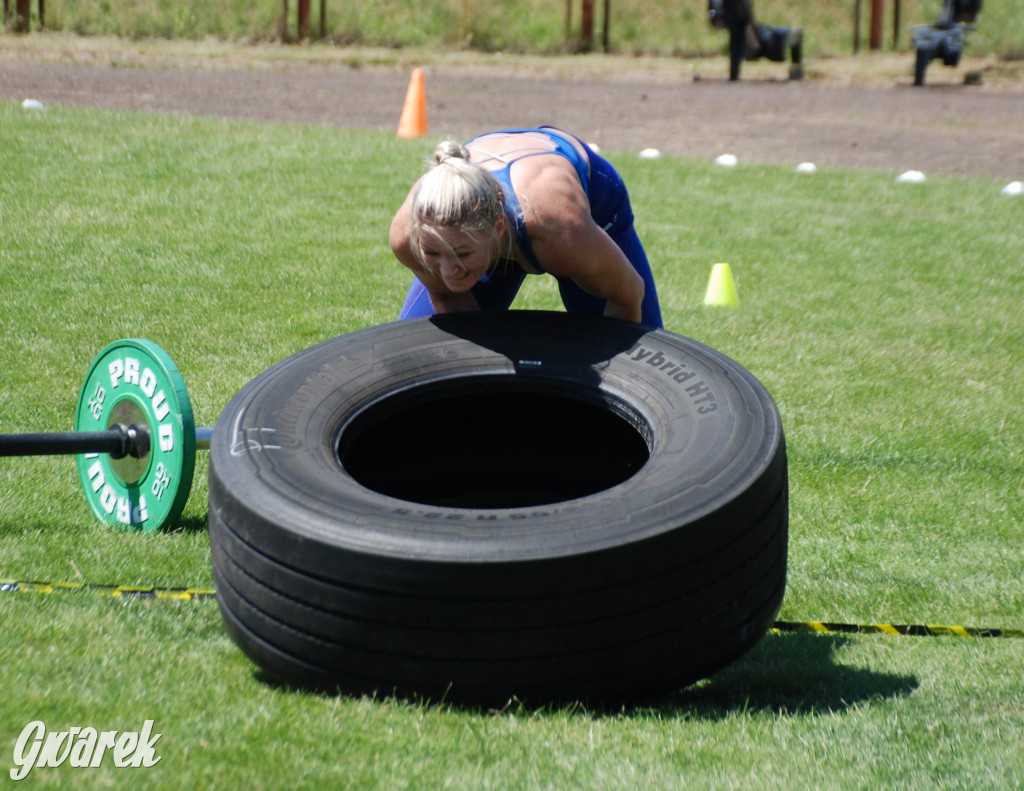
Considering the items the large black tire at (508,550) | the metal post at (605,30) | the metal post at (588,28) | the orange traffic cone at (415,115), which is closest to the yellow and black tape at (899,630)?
the large black tire at (508,550)

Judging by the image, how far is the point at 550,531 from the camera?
2590mm

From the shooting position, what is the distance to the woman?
318cm

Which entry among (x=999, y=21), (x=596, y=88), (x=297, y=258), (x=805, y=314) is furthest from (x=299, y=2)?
(x=805, y=314)

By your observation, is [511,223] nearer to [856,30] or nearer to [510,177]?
[510,177]

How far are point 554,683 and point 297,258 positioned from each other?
17.6 feet

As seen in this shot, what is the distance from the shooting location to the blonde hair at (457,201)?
314cm

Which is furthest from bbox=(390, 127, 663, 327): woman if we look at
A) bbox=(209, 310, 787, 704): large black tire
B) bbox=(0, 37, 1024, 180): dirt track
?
bbox=(0, 37, 1024, 180): dirt track

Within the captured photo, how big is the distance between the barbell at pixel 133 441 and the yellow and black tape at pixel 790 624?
1.46ft

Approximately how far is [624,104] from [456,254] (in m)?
12.3

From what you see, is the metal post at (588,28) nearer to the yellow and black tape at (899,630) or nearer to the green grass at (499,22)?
the green grass at (499,22)

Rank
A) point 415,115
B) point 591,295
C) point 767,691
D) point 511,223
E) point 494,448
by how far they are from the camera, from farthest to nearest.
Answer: point 415,115
point 591,295
point 494,448
point 511,223
point 767,691

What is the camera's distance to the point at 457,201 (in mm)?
3131

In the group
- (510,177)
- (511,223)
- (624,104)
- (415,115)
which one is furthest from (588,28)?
(511,223)

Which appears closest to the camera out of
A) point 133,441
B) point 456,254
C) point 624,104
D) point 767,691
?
point 767,691
